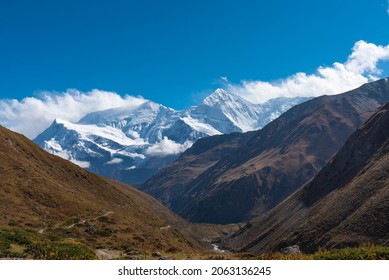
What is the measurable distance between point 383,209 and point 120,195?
87.4m

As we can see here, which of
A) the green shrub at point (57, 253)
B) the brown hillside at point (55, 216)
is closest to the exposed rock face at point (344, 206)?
the brown hillside at point (55, 216)

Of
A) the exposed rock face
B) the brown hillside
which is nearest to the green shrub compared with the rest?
the brown hillside

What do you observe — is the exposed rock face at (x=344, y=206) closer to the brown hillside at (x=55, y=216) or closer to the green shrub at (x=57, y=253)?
the brown hillside at (x=55, y=216)

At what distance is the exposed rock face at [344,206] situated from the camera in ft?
333

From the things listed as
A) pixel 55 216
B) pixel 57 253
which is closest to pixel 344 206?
pixel 55 216

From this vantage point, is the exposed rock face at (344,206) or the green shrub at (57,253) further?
the exposed rock face at (344,206)

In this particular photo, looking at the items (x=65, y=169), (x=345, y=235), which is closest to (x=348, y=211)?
(x=345, y=235)

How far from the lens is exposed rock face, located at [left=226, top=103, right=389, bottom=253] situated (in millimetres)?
101562

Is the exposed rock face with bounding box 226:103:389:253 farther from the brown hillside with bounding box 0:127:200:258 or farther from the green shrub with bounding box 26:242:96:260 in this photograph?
the green shrub with bounding box 26:242:96:260

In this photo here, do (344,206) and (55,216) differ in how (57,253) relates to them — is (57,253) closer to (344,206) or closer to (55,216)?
(55,216)

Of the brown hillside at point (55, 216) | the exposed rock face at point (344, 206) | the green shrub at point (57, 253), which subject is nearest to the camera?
the green shrub at point (57, 253)

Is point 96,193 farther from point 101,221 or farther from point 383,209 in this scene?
point 383,209

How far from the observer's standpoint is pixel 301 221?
485ft

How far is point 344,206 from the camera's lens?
12162cm
